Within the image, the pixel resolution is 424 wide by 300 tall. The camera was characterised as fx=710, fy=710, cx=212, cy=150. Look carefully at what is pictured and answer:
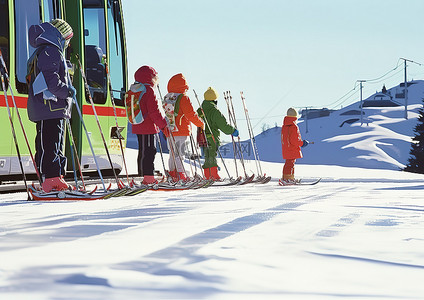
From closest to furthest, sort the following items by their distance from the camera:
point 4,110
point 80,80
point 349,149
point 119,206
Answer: point 119,206
point 4,110
point 80,80
point 349,149

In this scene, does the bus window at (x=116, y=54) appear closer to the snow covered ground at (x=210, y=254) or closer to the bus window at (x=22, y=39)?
the bus window at (x=22, y=39)

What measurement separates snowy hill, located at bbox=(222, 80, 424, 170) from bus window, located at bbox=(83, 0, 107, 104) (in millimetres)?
56861

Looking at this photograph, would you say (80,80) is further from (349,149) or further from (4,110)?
(349,149)

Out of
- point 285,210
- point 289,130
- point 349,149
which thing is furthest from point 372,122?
point 285,210

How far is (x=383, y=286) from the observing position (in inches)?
116

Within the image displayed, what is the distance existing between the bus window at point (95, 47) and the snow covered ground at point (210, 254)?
602cm

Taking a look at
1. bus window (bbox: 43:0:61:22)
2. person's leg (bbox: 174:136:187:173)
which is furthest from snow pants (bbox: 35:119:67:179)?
person's leg (bbox: 174:136:187:173)

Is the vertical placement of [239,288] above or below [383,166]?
above

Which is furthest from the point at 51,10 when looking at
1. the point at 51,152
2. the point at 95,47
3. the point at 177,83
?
the point at 51,152

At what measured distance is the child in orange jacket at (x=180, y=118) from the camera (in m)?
11.4

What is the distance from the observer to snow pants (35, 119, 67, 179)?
774 centimetres

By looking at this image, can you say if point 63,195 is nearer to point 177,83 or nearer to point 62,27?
point 62,27

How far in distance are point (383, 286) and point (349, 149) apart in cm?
8942

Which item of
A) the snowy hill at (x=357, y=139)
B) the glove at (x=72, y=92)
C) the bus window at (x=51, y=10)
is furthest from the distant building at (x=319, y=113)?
the glove at (x=72, y=92)
